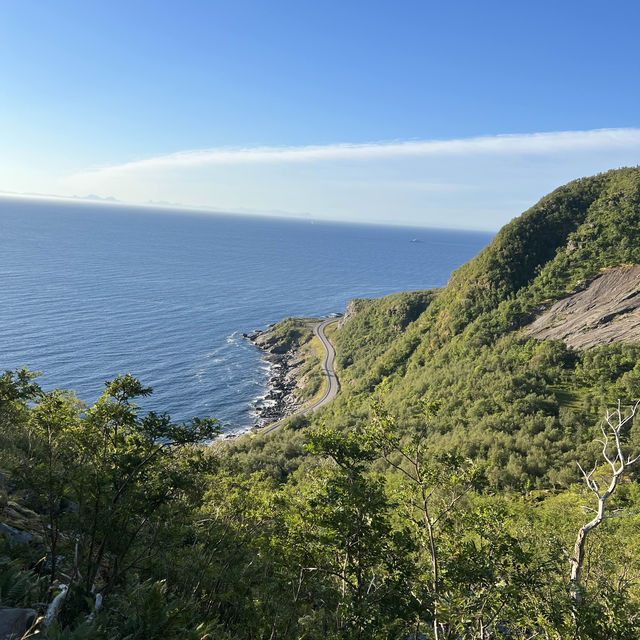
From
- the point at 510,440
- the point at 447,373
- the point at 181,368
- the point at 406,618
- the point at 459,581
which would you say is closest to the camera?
the point at 406,618

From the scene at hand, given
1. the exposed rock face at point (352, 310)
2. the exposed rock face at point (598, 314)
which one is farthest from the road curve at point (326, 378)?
the exposed rock face at point (598, 314)

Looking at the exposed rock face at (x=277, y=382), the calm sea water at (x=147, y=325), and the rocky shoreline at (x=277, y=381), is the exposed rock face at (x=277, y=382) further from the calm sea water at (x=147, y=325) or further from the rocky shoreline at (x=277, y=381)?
the calm sea water at (x=147, y=325)

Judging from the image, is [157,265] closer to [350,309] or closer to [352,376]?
[350,309]

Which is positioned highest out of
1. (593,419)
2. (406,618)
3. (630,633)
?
(630,633)

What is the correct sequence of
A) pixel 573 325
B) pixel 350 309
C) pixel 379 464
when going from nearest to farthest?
1. pixel 379 464
2. pixel 573 325
3. pixel 350 309

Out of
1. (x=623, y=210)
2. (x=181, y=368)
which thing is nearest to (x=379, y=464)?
(x=181, y=368)

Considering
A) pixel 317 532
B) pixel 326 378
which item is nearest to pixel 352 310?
pixel 326 378

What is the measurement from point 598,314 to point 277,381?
6924 cm

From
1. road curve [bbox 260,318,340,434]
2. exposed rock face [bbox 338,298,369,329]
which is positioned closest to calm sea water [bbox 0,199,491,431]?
road curve [bbox 260,318,340,434]

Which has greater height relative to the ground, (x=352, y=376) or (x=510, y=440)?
(x=510, y=440)

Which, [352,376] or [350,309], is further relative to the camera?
[350,309]

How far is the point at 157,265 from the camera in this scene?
632 ft

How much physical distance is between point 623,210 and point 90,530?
103m

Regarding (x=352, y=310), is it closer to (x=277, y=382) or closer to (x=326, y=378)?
(x=326, y=378)
